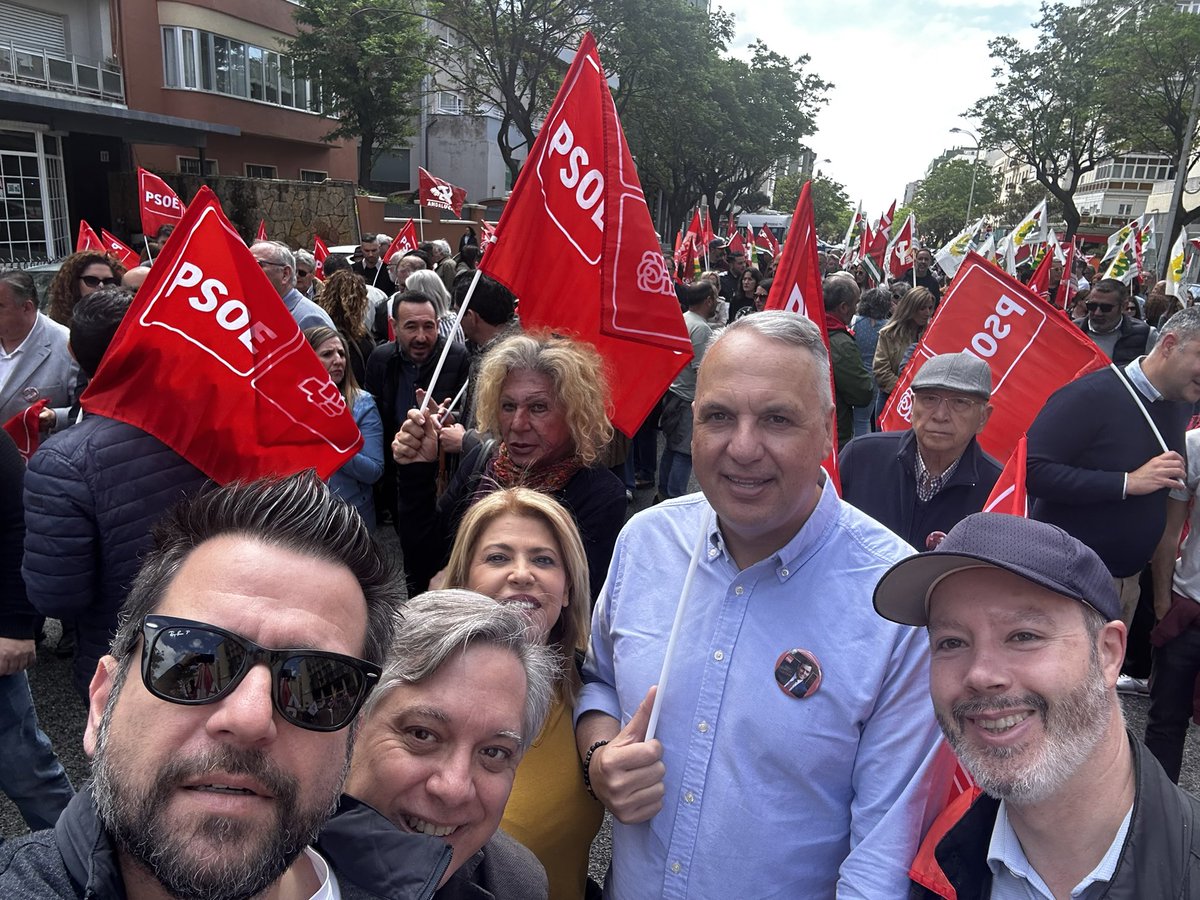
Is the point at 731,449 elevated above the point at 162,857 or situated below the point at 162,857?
above

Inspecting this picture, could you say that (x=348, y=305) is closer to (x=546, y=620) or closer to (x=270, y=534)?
(x=546, y=620)

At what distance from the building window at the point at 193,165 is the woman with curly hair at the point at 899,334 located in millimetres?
27999

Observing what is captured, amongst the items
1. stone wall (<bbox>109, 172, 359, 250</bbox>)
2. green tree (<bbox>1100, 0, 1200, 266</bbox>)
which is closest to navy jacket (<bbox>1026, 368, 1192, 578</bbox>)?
stone wall (<bbox>109, 172, 359, 250</bbox>)

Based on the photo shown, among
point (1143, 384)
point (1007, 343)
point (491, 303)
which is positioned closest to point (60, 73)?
point (491, 303)

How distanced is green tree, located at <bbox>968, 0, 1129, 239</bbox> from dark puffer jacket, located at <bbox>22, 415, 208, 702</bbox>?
34.9m

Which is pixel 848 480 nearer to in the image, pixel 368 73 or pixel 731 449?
pixel 731 449

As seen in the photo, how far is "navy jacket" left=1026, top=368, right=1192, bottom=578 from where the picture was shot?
144 inches

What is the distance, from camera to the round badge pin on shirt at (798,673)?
5.42 feet

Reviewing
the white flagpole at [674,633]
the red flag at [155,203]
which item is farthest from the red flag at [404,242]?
the white flagpole at [674,633]

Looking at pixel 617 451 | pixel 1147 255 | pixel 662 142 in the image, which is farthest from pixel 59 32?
pixel 1147 255

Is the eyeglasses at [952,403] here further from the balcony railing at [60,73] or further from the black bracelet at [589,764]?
the balcony railing at [60,73]

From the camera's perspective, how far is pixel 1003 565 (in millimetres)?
1453

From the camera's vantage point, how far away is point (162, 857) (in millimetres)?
1085

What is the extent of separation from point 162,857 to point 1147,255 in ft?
151
